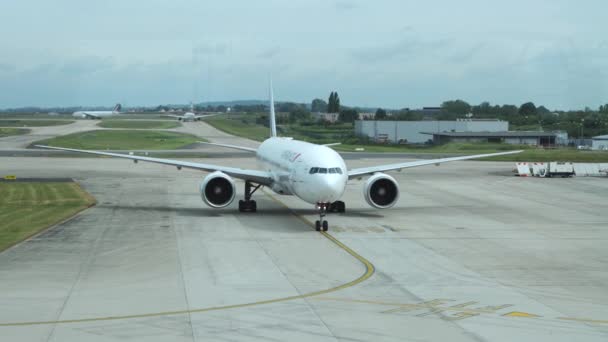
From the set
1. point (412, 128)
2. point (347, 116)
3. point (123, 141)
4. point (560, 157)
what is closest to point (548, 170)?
point (560, 157)

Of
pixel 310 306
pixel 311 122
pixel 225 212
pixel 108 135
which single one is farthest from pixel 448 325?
pixel 311 122

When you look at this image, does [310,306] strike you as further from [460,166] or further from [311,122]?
[311,122]

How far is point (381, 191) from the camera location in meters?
40.7

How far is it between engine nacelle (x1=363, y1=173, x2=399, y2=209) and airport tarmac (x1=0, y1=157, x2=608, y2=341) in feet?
2.51

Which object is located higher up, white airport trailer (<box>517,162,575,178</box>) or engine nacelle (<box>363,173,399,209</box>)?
engine nacelle (<box>363,173,399,209</box>)

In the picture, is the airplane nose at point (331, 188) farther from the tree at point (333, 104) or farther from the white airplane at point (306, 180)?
the tree at point (333, 104)

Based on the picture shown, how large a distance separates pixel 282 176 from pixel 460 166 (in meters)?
45.3

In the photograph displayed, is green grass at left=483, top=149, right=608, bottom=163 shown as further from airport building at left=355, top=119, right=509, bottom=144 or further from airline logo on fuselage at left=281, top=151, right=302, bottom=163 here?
airline logo on fuselage at left=281, top=151, right=302, bottom=163

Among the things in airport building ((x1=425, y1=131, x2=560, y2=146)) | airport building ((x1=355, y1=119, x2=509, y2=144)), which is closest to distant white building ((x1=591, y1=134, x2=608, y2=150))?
airport building ((x1=425, y1=131, x2=560, y2=146))

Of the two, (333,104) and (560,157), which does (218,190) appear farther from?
(333,104)

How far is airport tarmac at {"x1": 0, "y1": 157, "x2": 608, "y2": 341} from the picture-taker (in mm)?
18297

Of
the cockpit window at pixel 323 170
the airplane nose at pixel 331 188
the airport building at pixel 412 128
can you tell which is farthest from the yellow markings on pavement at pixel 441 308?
the airport building at pixel 412 128

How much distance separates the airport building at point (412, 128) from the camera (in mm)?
133500

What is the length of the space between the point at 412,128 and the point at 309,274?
111327mm
